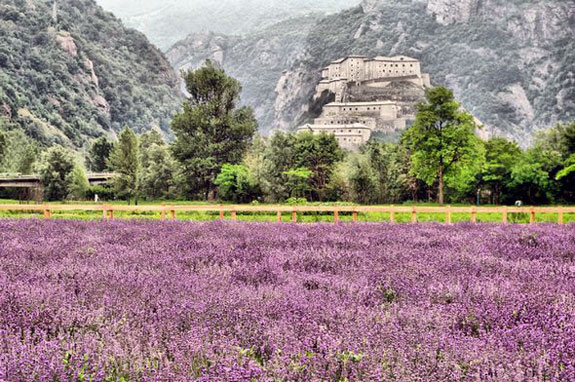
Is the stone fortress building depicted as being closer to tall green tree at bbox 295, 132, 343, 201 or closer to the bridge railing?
tall green tree at bbox 295, 132, 343, 201

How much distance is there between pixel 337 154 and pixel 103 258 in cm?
4520

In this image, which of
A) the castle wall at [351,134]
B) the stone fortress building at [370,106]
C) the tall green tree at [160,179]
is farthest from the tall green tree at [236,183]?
the stone fortress building at [370,106]

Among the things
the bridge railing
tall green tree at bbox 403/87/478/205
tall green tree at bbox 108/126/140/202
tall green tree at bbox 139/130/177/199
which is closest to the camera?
the bridge railing

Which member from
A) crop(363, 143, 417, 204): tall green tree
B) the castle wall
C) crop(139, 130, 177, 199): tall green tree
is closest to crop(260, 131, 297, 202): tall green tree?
crop(363, 143, 417, 204): tall green tree

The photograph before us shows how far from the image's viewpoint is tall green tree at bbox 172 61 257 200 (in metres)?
55.2

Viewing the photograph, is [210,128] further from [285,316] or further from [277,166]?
[285,316]

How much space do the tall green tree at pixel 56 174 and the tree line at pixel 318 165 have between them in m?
0.20

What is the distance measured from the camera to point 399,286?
5844 millimetres

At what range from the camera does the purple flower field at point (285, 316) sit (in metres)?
3.28

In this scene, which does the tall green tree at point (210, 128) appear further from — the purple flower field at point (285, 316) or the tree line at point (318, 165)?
the purple flower field at point (285, 316)

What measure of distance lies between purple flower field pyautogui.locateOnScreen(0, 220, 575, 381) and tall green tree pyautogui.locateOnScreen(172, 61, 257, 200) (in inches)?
1853

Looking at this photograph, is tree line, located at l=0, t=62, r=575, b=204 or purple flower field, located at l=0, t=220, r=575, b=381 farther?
tree line, located at l=0, t=62, r=575, b=204

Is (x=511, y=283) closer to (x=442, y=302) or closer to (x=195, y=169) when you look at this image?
(x=442, y=302)

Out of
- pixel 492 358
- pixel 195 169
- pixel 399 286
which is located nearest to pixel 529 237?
pixel 399 286
